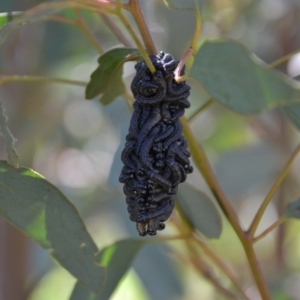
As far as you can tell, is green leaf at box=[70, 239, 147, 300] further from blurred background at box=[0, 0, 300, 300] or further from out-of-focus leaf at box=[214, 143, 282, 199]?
out-of-focus leaf at box=[214, 143, 282, 199]

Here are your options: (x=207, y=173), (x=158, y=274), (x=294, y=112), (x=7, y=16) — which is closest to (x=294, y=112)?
(x=294, y=112)

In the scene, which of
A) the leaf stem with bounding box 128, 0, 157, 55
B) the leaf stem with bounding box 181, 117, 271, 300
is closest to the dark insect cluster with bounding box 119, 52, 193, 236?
the leaf stem with bounding box 128, 0, 157, 55

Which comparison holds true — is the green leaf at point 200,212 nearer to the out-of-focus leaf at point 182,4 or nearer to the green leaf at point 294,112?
the green leaf at point 294,112

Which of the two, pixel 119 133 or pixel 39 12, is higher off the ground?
pixel 39 12

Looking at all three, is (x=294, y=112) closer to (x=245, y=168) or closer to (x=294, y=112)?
(x=294, y=112)

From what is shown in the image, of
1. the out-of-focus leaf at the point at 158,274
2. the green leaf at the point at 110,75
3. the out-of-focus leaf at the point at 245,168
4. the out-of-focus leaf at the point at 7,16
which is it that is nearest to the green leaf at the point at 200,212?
the green leaf at the point at 110,75

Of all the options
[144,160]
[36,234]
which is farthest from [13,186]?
[144,160]
